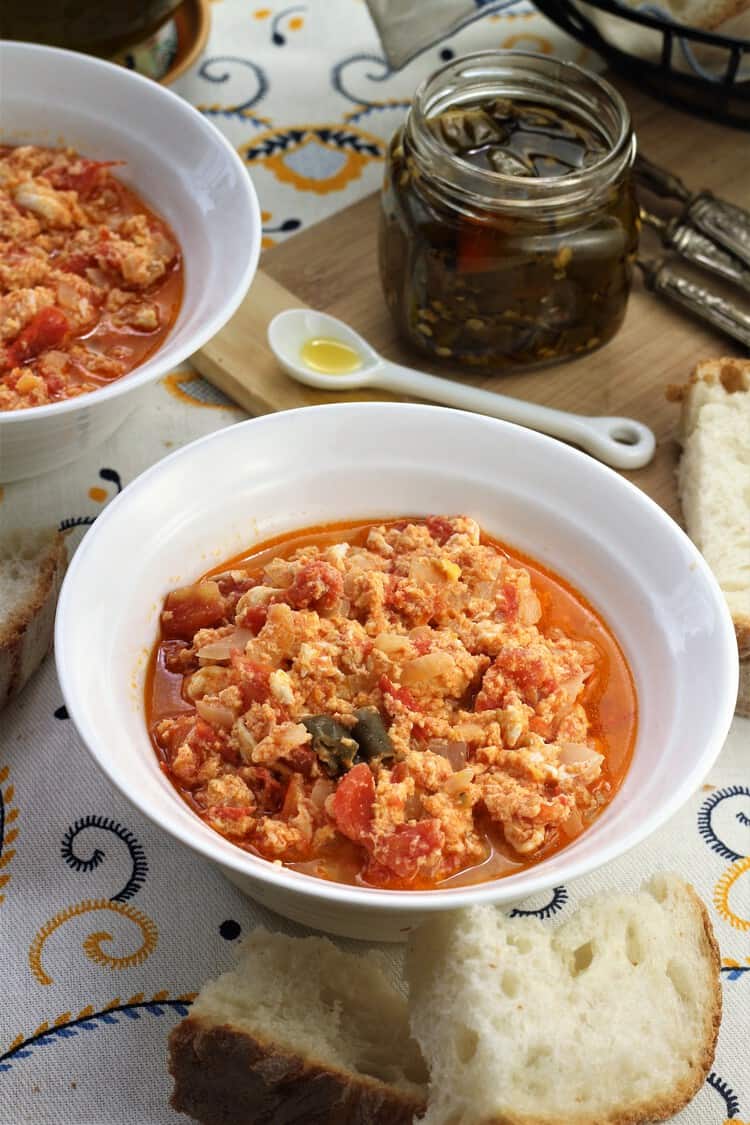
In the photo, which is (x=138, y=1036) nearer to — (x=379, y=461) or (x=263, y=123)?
(x=379, y=461)

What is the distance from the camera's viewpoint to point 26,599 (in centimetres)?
317

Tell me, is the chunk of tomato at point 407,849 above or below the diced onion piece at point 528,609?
below

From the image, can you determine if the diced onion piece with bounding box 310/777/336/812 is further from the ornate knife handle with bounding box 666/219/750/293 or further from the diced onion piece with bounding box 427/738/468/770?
the ornate knife handle with bounding box 666/219/750/293

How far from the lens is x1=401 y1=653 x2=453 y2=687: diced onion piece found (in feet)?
8.70

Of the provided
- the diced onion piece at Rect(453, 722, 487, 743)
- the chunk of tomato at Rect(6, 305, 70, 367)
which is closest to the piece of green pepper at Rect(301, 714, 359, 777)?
the diced onion piece at Rect(453, 722, 487, 743)

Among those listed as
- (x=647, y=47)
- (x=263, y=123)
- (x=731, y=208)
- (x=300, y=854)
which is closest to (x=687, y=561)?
(x=300, y=854)

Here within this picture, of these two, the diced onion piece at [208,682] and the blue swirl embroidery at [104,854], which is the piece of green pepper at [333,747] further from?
Answer: the blue swirl embroidery at [104,854]

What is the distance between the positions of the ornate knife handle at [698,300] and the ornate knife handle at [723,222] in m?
0.16

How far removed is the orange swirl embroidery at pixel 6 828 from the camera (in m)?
2.93

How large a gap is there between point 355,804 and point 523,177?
1919mm

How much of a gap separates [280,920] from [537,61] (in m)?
2.49

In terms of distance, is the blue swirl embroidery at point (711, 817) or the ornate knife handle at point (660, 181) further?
the ornate knife handle at point (660, 181)

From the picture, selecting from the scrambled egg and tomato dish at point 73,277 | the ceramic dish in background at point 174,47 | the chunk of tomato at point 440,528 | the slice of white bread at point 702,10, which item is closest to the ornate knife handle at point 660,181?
the slice of white bread at point 702,10

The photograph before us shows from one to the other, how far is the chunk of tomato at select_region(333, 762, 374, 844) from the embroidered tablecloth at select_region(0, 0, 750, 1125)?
1.58 ft
